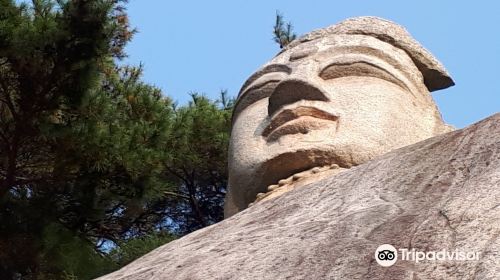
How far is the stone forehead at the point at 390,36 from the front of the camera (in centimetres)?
445

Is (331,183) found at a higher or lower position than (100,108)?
lower

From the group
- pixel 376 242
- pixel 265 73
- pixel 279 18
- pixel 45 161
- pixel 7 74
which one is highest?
pixel 279 18

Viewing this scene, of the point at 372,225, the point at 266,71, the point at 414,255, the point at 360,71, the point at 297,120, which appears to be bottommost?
the point at 414,255

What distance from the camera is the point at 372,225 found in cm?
233

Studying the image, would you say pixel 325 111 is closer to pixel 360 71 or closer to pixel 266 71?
pixel 360 71

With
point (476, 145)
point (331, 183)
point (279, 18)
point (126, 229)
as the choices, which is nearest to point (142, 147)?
point (126, 229)

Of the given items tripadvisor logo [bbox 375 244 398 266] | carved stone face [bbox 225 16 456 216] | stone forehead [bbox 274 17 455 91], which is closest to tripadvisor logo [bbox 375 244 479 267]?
tripadvisor logo [bbox 375 244 398 266]

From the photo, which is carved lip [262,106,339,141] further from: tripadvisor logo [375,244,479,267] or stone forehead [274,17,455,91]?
tripadvisor logo [375,244,479,267]

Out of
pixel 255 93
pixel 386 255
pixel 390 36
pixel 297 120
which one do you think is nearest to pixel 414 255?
pixel 386 255

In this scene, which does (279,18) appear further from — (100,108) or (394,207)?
(394,207)

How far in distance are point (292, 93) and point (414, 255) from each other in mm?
1825

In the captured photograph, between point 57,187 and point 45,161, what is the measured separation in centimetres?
15

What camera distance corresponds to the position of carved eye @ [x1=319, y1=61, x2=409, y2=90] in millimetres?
4160

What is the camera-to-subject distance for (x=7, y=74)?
5.82m
